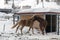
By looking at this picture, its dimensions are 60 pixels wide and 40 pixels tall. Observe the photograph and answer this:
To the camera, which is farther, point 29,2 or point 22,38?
point 29,2

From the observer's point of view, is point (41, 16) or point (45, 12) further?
point (41, 16)

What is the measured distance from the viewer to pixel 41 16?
18344mm

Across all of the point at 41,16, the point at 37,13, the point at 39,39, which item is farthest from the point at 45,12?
the point at 39,39

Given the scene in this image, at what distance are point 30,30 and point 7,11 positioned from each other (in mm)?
25530

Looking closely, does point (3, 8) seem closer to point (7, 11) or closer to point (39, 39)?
point (7, 11)

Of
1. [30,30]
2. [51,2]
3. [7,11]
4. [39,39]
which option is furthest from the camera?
[7,11]

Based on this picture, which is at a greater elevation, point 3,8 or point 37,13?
point 37,13

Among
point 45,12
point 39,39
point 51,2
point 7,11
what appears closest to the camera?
point 39,39

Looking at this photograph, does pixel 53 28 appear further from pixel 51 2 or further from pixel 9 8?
pixel 9 8

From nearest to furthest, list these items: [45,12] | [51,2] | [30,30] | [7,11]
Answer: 1. [45,12]
2. [30,30]
3. [51,2]
4. [7,11]

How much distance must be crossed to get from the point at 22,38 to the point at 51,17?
14.5 ft

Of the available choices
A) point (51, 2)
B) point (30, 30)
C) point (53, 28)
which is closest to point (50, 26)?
point (53, 28)

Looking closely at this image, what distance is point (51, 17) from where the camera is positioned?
60.1 ft

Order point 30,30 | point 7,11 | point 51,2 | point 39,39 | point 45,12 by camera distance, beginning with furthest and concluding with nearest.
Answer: point 7,11 < point 51,2 < point 30,30 < point 45,12 < point 39,39
